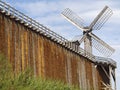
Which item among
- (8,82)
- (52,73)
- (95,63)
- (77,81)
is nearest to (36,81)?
(8,82)

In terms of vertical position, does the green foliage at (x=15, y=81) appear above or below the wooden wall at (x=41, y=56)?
below

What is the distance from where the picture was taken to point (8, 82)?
88.9 ft

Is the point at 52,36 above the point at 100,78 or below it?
above

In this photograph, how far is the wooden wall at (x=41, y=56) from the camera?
113ft

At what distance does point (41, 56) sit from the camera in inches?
1545

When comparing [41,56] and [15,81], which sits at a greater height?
[41,56]

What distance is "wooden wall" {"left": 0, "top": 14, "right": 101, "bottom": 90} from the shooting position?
34469mm

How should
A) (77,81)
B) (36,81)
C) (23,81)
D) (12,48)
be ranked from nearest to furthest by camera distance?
(23,81)
(36,81)
(12,48)
(77,81)

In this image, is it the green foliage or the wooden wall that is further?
the wooden wall

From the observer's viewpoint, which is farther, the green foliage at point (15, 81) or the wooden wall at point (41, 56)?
the wooden wall at point (41, 56)

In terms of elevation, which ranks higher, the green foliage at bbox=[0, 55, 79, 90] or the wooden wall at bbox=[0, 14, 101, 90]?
the wooden wall at bbox=[0, 14, 101, 90]

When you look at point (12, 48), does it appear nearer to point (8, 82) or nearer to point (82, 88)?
point (8, 82)

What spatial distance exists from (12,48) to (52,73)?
7.33 meters

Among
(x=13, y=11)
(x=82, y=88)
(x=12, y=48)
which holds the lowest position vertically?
(x=82, y=88)
